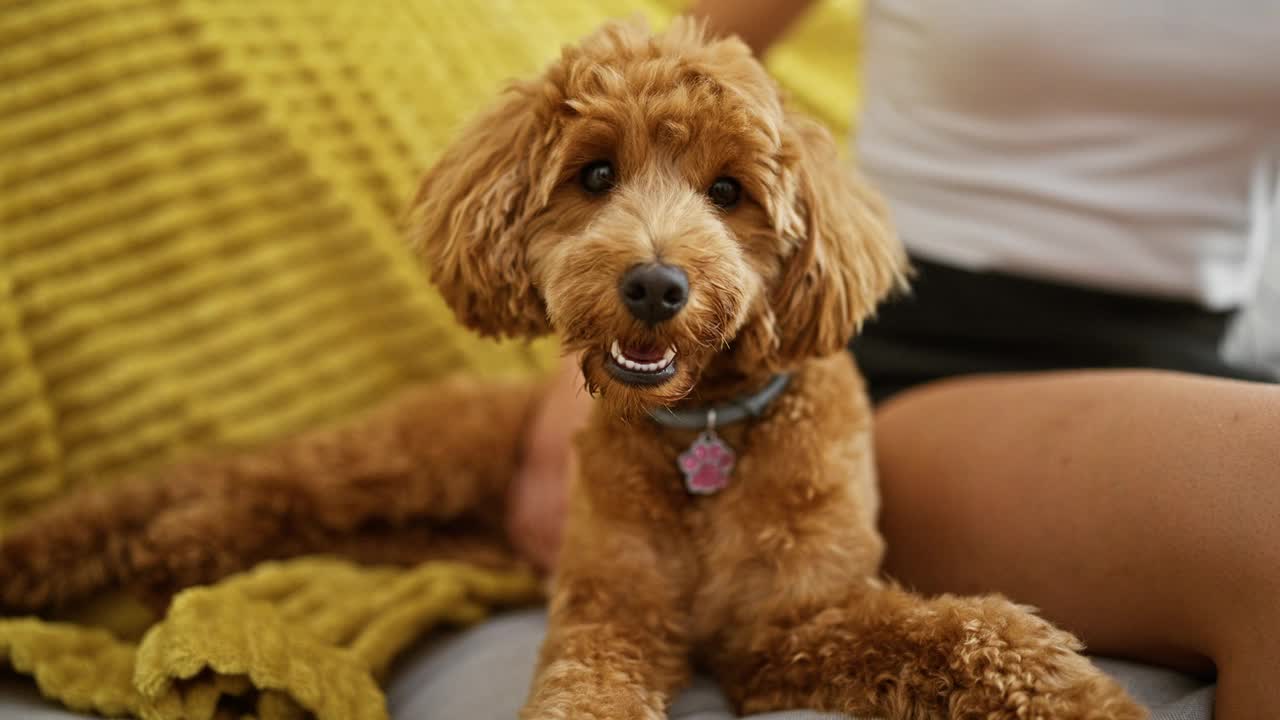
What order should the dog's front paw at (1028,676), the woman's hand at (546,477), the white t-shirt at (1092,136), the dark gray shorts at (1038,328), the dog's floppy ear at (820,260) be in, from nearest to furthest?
the dog's front paw at (1028,676), the dog's floppy ear at (820,260), the white t-shirt at (1092,136), the dark gray shorts at (1038,328), the woman's hand at (546,477)

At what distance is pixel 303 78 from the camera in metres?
2.10

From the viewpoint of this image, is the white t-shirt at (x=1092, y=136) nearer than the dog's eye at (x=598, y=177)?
No

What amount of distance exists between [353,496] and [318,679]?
21.9 inches

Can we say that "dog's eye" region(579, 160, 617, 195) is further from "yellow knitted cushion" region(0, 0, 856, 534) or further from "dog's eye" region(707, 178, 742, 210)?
"yellow knitted cushion" region(0, 0, 856, 534)

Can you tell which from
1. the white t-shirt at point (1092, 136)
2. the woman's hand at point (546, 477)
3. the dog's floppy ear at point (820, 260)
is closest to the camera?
the dog's floppy ear at point (820, 260)

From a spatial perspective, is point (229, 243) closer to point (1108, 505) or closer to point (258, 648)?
point (258, 648)

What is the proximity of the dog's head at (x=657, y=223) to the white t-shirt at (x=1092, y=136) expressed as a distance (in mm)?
468

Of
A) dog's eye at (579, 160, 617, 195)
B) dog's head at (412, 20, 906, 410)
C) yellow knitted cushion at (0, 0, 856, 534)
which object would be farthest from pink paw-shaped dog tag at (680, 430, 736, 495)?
yellow knitted cushion at (0, 0, 856, 534)

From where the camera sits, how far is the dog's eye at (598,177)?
1.36 m

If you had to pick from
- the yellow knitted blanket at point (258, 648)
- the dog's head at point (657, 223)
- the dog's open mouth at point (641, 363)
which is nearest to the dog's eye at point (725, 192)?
the dog's head at point (657, 223)

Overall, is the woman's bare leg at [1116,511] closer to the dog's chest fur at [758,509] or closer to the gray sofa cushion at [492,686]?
the gray sofa cushion at [492,686]

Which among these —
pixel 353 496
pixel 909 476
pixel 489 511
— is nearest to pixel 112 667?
pixel 353 496

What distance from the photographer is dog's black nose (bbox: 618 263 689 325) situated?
1.18 meters

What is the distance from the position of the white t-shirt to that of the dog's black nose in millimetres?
840
